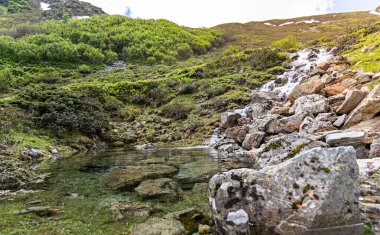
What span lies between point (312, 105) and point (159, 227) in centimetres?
2295

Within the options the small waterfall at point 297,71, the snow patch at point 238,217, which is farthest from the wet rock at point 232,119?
the snow patch at point 238,217

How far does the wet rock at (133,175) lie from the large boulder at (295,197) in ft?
24.1

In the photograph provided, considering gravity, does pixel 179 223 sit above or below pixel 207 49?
below

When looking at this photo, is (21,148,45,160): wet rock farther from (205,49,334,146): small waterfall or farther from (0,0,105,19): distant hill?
(0,0,105,19): distant hill

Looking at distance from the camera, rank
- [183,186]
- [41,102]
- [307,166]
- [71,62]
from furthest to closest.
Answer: [71,62], [41,102], [183,186], [307,166]

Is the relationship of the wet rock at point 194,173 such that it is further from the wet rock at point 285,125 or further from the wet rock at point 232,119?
the wet rock at point 232,119

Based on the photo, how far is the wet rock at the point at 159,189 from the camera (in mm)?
12631

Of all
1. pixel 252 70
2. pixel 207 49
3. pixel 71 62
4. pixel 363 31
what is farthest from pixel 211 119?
pixel 207 49

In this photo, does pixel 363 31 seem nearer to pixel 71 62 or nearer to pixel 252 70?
pixel 252 70

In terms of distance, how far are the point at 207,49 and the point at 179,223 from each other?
424 feet

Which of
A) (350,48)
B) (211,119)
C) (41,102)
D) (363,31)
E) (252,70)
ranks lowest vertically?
(211,119)

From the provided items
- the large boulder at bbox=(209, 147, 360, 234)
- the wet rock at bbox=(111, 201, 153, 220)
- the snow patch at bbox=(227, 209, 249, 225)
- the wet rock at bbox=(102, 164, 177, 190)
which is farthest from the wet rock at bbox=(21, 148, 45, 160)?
the snow patch at bbox=(227, 209, 249, 225)

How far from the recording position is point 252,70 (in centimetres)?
6688

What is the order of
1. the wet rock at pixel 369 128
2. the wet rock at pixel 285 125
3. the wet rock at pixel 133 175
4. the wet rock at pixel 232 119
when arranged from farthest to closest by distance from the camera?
the wet rock at pixel 232 119
the wet rock at pixel 285 125
the wet rock at pixel 369 128
the wet rock at pixel 133 175
